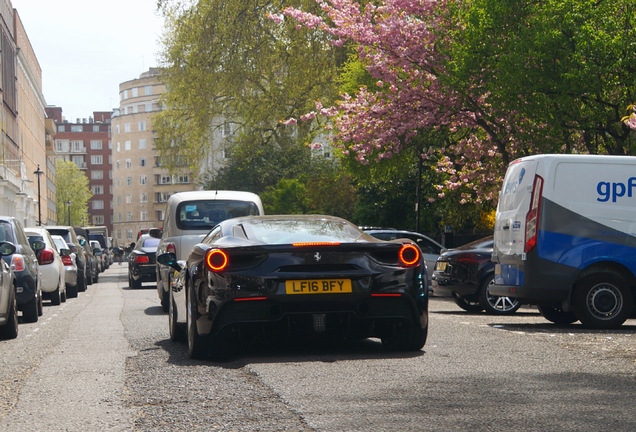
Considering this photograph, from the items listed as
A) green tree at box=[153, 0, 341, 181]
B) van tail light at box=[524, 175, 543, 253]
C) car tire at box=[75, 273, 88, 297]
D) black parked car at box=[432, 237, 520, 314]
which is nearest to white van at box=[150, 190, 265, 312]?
black parked car at box=[432, 237, 520, 314]

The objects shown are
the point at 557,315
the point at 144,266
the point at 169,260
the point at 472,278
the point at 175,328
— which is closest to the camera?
the point at 169,260

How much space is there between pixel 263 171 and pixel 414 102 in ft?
156

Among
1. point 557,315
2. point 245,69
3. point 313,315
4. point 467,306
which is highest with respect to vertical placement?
point 245,69

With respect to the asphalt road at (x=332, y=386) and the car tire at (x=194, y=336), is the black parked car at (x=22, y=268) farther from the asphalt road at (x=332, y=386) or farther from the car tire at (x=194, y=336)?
the car tire at (x=194, y=336)

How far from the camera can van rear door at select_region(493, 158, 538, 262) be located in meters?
14.5

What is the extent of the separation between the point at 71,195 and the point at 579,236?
6509 inches

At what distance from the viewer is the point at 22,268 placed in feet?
55.9

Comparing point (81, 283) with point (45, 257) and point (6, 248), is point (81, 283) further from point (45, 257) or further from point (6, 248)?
point (6, 248)

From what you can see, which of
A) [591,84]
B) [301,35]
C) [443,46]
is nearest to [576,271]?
[591,84]

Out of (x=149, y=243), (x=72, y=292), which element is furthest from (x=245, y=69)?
(x=72, y=292)

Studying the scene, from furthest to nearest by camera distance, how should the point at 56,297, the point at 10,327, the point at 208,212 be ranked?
the point at 56,297
the point at 208,212
the point at 10,327

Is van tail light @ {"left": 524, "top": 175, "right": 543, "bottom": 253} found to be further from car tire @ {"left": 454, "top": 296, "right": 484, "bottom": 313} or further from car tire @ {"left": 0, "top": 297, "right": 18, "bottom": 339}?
car tire @ {"left": 0, "top": 297, "right": 18, "bottom": 339}

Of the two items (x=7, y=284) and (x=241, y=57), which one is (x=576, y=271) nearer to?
(x=7, y=284)

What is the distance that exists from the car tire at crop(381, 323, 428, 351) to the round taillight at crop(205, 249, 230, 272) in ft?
5.59
